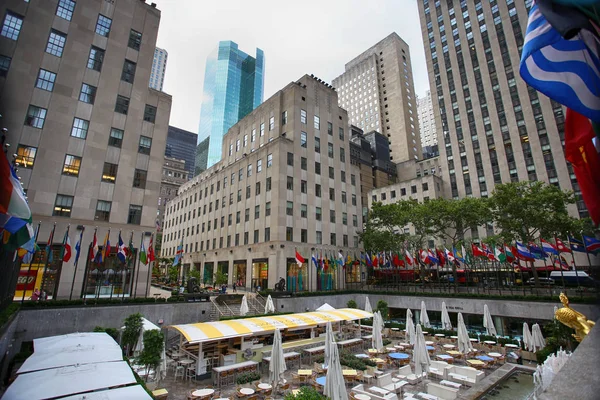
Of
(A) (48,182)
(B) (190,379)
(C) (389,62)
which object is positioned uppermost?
(C) (389,62)

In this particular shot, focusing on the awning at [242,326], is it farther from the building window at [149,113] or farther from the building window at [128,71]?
the building window at [128,71]

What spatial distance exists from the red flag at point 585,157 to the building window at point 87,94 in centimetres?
4053

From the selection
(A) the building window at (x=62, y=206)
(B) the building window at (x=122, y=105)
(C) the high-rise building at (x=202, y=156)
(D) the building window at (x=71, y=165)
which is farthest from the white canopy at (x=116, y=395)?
(C) the high-rise building at (x=202, y=156)

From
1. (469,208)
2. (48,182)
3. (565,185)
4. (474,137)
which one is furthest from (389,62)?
(48,182)

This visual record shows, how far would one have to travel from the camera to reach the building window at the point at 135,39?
37.2m

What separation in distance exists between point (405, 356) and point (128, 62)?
42.3m

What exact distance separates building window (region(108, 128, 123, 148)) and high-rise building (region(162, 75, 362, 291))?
68.2ft

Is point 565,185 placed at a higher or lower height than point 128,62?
lower

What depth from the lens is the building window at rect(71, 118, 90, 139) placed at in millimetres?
31673

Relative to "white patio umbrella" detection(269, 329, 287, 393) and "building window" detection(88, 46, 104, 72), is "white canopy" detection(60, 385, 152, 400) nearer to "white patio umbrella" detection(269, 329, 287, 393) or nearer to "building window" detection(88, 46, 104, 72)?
"white patio umbrella" detection(269, 329, 287, 393)

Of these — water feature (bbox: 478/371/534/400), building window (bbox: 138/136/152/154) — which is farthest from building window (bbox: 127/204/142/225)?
water feature (bbox: 478/371/534/400)

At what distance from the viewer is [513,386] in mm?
17062

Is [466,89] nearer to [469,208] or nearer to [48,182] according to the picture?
[469,208]

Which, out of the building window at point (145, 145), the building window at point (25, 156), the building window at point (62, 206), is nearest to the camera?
the building window at point (25, 156)
